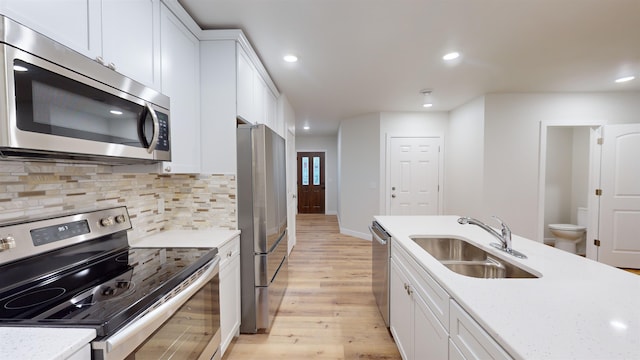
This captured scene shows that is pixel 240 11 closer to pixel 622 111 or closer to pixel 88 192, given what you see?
pixel 88 192

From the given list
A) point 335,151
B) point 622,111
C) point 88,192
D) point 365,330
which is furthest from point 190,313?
point 335,151

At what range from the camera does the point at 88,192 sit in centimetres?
137

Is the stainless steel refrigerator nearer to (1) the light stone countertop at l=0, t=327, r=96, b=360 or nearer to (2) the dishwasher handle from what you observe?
(2) the dishwasher handle

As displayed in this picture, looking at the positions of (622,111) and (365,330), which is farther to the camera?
(622,111)

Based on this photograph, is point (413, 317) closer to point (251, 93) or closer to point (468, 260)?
point (468, 260)

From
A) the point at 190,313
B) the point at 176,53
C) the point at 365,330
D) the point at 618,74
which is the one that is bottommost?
the point at 365,330

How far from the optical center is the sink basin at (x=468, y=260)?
1426 millimetres

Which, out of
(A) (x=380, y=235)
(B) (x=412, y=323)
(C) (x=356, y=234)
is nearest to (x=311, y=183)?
(C) (x=356, y=234)

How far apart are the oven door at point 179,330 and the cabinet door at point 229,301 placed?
0.53 ft

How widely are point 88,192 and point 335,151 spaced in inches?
265

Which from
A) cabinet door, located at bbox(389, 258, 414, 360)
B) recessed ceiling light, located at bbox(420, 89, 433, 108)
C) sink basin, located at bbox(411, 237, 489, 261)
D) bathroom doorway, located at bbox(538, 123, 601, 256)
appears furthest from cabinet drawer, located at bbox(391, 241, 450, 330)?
bathroom doorway, located at bbox(538, 123, 601, 256)

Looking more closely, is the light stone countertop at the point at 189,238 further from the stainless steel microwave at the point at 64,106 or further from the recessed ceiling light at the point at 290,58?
the recessed ceiling light at the point at 290,58

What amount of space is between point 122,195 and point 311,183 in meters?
6.39

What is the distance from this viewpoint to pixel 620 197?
3365 mm
